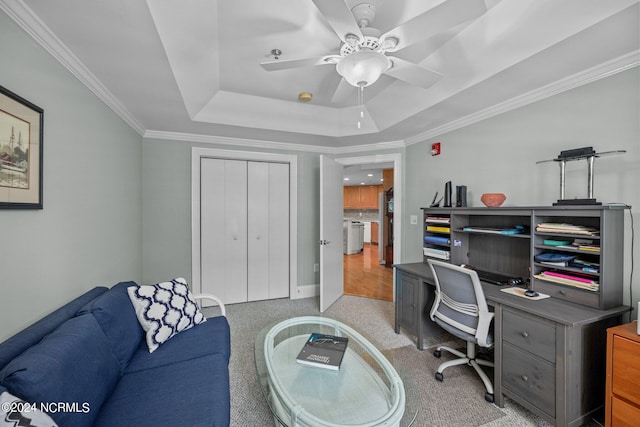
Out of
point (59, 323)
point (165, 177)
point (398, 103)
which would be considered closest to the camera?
point (59, 323)

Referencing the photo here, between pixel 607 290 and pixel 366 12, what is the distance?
225 cm

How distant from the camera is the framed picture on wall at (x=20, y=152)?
4.06 ft

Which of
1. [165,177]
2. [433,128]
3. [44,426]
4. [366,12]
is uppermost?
[366,12]

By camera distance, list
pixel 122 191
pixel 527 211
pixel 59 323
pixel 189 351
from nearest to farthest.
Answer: pixel 59 323 < pixel 189 351 < pixel 527 211 < pixel 122 191

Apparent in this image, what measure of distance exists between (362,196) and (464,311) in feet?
24.9

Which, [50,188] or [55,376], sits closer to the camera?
[55,376]

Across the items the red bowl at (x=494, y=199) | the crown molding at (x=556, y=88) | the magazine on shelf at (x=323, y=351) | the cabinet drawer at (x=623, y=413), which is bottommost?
the cabinet drawer at (x=623, y=413)

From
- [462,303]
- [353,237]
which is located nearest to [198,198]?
[462,303]

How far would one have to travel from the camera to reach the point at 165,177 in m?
3.45

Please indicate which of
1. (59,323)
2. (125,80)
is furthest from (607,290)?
(125,80)

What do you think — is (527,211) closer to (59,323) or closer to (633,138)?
(633,138)

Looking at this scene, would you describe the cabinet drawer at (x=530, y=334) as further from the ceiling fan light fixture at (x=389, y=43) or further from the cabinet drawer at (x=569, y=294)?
the ceiling fan light fixture at (x=389, y=43)

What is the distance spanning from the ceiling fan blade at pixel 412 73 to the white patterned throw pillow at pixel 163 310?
2.12 m

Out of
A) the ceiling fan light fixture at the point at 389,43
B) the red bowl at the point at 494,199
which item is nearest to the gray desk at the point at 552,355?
the red bowl at the point at 494,199
